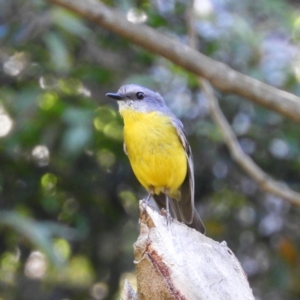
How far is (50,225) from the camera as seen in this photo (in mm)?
5031

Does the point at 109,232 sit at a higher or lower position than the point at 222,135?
lower

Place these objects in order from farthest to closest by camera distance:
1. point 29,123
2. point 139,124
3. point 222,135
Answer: point 222,135, point 29,123, point 139,124

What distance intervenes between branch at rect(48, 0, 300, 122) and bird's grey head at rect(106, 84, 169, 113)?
28 centimetres

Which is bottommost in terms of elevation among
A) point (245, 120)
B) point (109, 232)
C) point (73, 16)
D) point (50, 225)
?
point (109, 232)

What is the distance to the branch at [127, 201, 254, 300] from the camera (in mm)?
2756

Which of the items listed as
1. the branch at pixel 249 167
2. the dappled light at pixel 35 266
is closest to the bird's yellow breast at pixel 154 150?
the branch at pixel 249 167

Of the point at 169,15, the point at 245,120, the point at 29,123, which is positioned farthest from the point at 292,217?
the point at 29,123

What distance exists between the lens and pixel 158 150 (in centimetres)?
470

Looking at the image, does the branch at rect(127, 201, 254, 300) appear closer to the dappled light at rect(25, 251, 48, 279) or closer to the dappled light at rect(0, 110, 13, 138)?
the dappled light at rect(0, 110, 13, 138)

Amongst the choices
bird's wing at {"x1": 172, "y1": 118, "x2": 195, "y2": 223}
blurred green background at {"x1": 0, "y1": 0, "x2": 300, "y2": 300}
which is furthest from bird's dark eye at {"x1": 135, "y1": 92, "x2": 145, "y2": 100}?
blurred green background at {"x1": 0, "y1": 0, "x2": 300, "y2": 300}

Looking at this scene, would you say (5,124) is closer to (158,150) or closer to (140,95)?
(140,95)

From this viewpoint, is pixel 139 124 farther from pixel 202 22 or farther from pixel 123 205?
pixel 202 22

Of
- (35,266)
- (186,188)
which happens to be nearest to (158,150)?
(186,188)

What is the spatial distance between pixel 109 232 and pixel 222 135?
→ 3.64 ft
